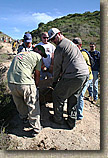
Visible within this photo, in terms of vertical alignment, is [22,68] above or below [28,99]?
above

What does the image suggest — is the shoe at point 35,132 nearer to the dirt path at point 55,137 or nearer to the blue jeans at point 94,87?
the dirt path at point 55,137

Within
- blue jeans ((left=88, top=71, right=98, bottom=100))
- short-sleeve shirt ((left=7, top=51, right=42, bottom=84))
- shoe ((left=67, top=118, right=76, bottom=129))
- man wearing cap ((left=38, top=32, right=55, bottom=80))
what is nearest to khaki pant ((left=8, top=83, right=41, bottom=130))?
short-sleeve shirt ((left=7, top=51, right=42, bottom=84))

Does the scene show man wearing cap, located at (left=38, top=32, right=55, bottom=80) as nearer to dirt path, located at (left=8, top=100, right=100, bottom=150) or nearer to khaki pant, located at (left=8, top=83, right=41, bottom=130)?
dirt path, located at (left=8, top=100, right=100, bottom=150)

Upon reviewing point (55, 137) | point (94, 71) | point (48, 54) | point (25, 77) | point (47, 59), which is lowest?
point (55, 137)

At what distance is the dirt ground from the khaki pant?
29 cm

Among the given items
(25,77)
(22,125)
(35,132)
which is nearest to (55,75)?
(25,77)

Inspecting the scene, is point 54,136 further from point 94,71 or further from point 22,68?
point 94,71

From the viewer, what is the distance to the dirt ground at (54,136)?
10.1 ft

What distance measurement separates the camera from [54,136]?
3348 millimetres

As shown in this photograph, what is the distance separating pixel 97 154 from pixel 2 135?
178 centimetres

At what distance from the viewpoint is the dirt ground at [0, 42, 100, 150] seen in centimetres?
307

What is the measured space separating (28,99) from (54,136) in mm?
1007

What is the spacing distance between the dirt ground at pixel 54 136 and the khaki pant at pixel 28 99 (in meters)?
0.29

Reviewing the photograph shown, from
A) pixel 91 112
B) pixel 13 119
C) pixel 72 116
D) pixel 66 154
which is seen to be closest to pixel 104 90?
pixel 72 116
